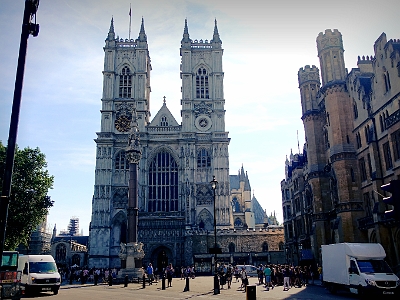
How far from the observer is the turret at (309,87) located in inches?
1483

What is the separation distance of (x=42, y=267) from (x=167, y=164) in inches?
1615

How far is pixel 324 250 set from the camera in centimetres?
2372

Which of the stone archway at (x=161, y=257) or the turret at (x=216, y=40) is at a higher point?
the turret at (x=216, y=40)

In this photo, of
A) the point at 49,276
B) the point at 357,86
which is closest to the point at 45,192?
the point at 49,276

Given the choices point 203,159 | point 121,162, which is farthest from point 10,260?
point 203,159

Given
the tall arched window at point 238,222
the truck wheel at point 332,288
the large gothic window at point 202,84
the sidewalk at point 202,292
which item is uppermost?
the large gothic window at point 202,84

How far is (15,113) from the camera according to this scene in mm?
9359

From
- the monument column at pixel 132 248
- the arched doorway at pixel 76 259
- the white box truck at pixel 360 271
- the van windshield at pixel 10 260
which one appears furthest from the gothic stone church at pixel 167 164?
the van windshield at pixel 10 260

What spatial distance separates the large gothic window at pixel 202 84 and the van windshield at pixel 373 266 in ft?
162

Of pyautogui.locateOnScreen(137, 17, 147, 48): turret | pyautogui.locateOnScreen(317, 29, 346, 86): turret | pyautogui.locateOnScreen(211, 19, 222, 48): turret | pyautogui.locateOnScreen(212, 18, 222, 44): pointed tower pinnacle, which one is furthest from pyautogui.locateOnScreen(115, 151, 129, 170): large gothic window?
pyautogui.locateOnScreen(317, 29, 346, 86): turret

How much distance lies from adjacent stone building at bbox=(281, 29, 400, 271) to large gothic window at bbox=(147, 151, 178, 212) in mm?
25594

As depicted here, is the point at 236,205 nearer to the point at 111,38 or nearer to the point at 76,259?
the point at 76,259

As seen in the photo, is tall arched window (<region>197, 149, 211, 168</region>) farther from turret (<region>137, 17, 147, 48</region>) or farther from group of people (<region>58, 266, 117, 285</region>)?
group of people (<region>58, 266, 117, 285</region>)

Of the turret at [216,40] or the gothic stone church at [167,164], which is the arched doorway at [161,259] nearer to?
the gothic stone church at [167,164]
